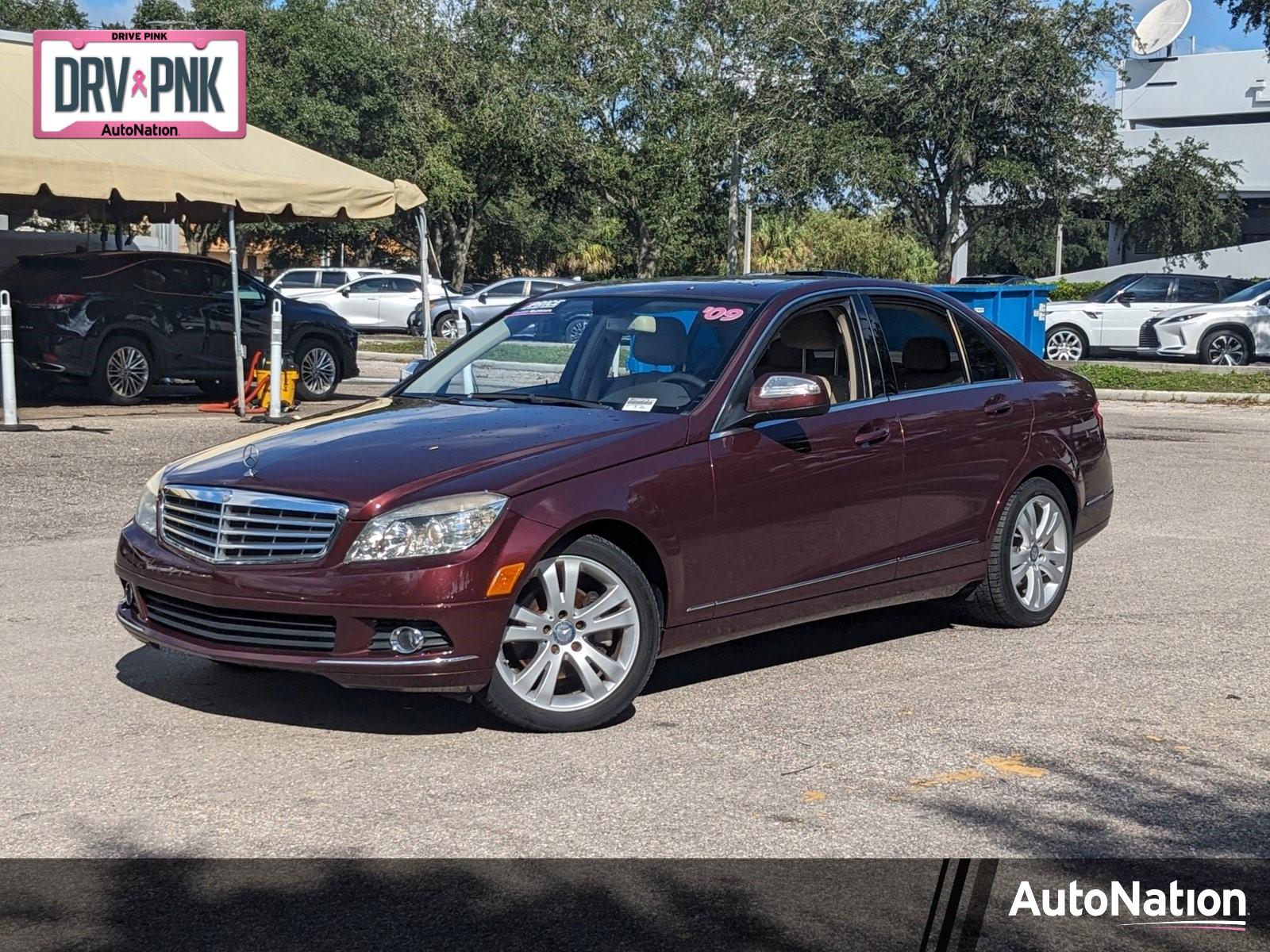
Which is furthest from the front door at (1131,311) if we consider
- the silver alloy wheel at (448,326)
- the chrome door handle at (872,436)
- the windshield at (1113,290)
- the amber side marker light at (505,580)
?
the amber side marker light at (505,580)

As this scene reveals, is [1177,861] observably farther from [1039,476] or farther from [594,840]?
[1039,476]

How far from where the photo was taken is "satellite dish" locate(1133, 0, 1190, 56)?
5234cm

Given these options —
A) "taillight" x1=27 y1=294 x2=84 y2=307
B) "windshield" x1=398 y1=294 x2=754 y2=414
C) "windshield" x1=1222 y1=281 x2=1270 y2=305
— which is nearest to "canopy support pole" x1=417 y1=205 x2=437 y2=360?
"taillight" x1=27 y1=294 x2=84 y2=307

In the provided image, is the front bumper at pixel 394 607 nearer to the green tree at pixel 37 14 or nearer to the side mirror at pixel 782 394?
the side mirror at pixel 782 394

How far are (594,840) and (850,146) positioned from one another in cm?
3449

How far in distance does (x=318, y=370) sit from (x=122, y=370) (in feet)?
8.82

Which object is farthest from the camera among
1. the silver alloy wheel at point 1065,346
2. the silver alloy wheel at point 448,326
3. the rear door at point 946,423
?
the silver alloy wheel at point 448,326

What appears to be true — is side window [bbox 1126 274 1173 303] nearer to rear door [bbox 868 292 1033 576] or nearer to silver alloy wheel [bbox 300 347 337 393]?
silver alloy wheel [bbox 300 347 337 393]

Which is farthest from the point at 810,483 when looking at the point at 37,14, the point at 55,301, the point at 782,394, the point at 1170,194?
the point at 37,14

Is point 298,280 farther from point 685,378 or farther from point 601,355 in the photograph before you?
point 685,378

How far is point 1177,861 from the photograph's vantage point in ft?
14.7

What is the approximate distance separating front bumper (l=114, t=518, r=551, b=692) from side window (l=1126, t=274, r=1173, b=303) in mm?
25403

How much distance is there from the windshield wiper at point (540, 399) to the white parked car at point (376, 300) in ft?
107

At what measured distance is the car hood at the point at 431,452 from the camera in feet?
18.2
